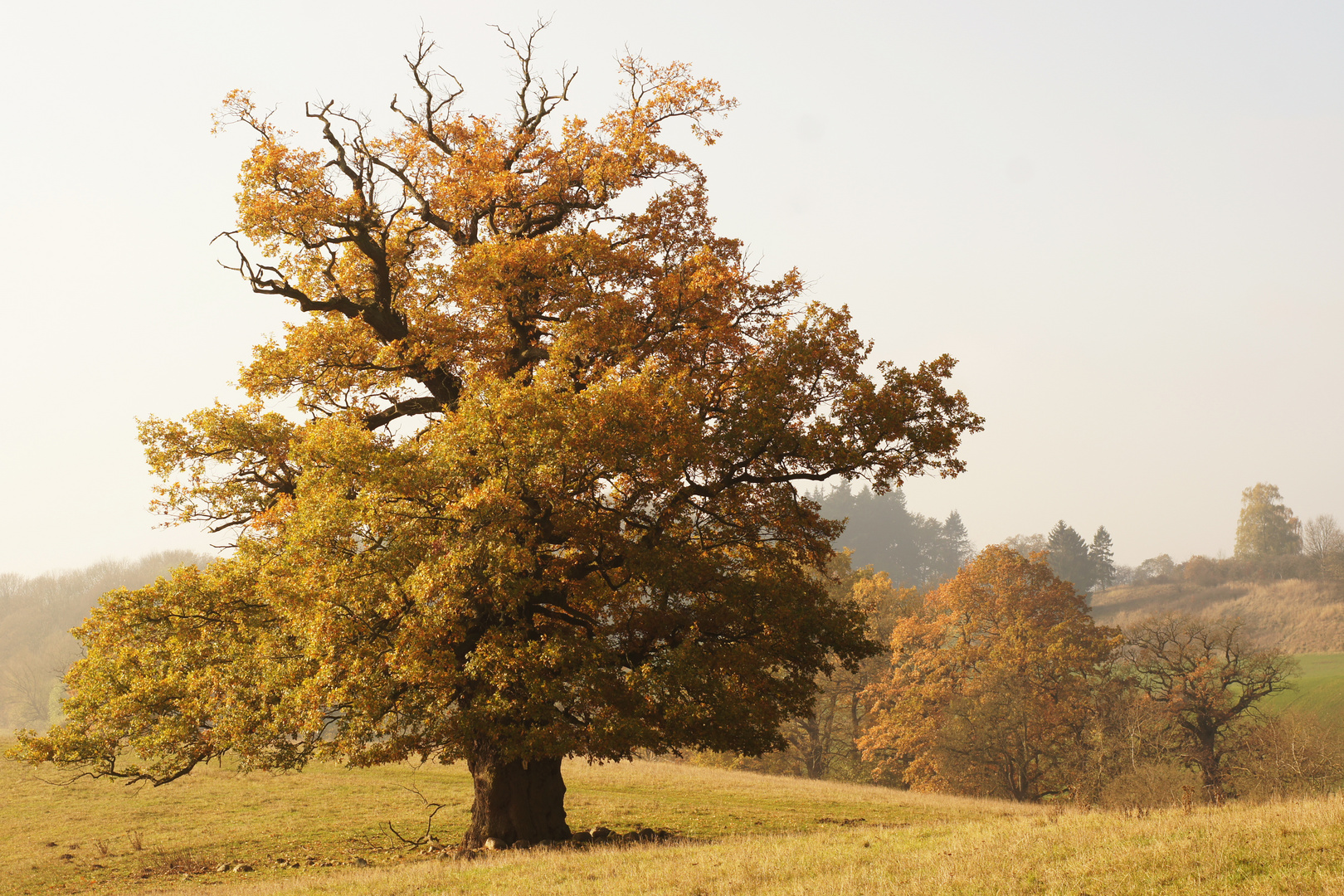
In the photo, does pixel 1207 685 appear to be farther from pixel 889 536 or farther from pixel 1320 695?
pixel 889 536

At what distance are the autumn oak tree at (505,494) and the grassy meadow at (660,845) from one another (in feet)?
8.03

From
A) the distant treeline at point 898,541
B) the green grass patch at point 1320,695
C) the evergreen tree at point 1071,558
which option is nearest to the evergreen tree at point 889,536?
the distant treeline at point 898,541

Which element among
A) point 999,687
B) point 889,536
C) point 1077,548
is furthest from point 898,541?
point 999,687

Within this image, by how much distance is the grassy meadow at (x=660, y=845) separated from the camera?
11.1m

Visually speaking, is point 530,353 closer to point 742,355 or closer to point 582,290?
point 582,290

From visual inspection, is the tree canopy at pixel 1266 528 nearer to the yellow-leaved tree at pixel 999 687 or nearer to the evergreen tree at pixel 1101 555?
the evergreen tree at pixel 1101 555

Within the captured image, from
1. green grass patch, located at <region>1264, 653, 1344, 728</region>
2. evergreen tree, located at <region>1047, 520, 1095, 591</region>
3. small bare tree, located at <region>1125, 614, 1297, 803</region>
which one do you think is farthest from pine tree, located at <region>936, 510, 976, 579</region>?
small bare tree, located at <region>1125, 614, 1297, 803</region>

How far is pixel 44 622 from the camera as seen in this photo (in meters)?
124

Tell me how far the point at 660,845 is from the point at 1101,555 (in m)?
128

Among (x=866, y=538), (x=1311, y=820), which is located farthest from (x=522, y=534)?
(x=866, y=538)

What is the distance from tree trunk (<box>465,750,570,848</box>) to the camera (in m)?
19.3

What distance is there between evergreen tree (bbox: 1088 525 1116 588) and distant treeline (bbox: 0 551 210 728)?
117829mm

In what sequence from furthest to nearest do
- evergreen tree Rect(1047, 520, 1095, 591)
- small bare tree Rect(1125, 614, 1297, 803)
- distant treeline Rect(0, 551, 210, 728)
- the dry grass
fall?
evergreen tree Rect(1047, 520, 1095, 591), distant treeline Rect(0, 551, 210, 728), small bare tree Rect(1125, 614, 1297, 803), the dry grass

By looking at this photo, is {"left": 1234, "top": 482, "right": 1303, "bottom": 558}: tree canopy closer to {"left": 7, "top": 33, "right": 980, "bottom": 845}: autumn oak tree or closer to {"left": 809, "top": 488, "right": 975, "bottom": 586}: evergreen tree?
{"left": 809, "top": 488, "right": 975, "bottom": 586}: evergreen tree
